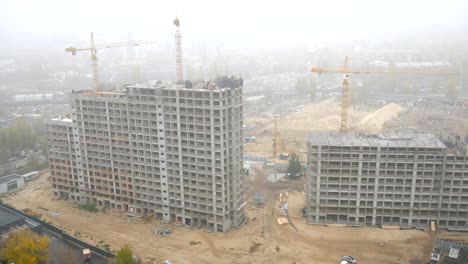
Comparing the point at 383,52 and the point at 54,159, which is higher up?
the point at 383,52

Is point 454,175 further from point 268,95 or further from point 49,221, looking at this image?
point 268,95

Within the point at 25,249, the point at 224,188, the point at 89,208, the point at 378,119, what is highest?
the point at 224,188

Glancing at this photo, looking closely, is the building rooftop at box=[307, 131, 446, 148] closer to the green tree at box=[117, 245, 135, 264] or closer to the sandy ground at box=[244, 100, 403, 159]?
the green tree at box=[117, 245, 135, 264]

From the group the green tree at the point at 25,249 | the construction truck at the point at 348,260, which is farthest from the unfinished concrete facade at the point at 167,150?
the green tree at the point at 25,249

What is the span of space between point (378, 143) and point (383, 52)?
139496 millimetres

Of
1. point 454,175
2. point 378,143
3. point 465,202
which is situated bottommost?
point 465,202

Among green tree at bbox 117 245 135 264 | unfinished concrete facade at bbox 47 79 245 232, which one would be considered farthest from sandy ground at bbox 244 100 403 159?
green tree at bbox 117 245 135 264

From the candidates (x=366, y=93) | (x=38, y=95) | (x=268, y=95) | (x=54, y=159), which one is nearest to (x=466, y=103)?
(x=366, y=93)

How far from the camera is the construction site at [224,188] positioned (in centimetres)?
3575

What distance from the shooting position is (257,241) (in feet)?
120

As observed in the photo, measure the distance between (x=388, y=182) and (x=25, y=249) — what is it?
31445 millimetres

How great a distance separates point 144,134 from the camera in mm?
39500

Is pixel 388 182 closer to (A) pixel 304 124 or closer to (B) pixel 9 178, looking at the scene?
(A) pixel 304 124

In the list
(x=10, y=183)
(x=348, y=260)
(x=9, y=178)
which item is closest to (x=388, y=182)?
(x=348, y=260)
